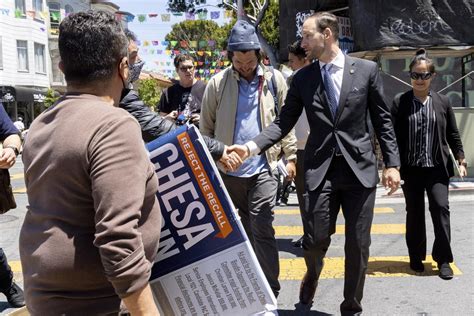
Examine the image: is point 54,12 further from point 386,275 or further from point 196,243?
point 196,243

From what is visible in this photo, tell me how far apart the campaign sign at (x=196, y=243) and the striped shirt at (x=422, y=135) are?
3211 millimetres

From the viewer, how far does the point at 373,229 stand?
755 centimetres

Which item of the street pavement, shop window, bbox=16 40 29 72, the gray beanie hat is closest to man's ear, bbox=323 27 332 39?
the gray beanie hat

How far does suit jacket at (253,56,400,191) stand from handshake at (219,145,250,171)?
227 mm

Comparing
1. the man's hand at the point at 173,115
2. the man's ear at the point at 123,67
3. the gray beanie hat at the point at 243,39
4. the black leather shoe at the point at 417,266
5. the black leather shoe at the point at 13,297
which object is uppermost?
the gray beanie hat at the point at 243,39

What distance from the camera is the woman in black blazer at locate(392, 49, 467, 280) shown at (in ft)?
17.4

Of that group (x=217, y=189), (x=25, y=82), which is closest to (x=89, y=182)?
(x=217, y=189)

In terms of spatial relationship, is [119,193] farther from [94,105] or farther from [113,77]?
[113,77]

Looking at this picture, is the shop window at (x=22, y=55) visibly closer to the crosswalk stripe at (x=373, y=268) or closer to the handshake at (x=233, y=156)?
the crosswalk stripe at (x=373, y=268)

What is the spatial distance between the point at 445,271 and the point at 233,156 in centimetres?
260

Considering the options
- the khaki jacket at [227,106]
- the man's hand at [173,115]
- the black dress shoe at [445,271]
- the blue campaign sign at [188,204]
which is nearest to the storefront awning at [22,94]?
the man's hand at [173,115]

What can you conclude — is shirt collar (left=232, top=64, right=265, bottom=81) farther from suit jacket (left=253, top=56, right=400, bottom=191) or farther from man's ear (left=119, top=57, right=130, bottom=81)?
man's ear (left=119, top=57, right=130, bottom=81)

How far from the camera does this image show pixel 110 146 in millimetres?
1801

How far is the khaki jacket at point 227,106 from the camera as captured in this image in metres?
4.52
